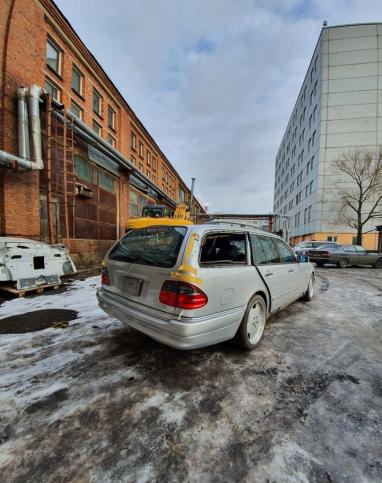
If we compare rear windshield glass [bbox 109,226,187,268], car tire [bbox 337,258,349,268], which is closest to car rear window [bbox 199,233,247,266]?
rear windshield glass [bbox 109,226,187,268]

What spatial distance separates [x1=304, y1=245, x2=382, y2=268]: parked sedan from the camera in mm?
12484

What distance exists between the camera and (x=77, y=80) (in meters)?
12.3

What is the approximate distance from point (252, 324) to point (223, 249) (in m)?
1.13

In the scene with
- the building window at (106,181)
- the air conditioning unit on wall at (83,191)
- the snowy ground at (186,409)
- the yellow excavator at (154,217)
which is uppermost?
the building window at (106,181)

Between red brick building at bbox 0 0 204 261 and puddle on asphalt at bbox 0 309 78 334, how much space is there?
4318 mm

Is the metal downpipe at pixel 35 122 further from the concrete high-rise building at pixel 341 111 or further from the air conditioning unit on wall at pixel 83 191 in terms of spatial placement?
the concrete high-rise building at pixel 341 111

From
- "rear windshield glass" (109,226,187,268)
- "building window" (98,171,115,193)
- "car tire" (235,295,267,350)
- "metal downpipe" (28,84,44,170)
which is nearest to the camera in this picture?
"rear windshield glass" (109,226,187,268)

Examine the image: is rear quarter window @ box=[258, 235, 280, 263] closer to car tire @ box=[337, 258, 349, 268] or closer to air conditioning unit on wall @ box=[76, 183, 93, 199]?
air conditioning unit on wall @ box=[76, 183, 93, 199]

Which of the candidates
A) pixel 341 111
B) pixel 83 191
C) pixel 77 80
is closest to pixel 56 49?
pixel 77 80

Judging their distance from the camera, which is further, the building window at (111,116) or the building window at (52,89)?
the building window at (111,116)

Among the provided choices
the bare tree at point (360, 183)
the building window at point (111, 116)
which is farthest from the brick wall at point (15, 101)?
the bare tree at point (360, 183)

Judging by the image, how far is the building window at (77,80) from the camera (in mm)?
11906

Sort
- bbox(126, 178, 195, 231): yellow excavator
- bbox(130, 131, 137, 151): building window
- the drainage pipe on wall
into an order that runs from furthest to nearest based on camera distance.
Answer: bbox(130, 131, 137, 151): building window, bbox(126, 178, 195, 231): yellow excavator, the drainage pipe on wall

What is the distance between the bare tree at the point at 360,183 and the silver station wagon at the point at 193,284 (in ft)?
77.5
